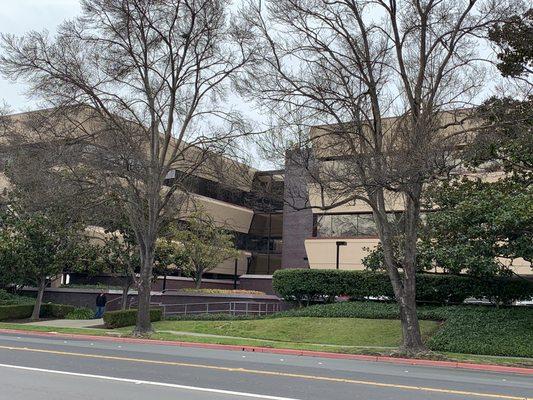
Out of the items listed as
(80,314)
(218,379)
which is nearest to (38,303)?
(80,314)

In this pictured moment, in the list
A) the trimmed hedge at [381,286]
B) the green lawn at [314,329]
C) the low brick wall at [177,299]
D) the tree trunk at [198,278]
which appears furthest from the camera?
the tree trunk at [198,278]

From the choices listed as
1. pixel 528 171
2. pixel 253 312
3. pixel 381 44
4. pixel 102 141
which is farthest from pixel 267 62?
pixel 253 312

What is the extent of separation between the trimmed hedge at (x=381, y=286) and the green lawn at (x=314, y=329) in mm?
2541

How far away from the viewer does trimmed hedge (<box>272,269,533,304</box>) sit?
24.0 metres

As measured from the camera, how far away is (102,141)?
23516 millimetres

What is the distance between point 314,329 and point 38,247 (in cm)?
1482

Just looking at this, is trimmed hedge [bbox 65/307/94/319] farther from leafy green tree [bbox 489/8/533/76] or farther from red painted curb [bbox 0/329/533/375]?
leafy green tree [bbox 489/8/533/76]

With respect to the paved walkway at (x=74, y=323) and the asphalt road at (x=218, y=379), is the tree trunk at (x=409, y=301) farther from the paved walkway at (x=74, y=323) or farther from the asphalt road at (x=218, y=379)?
the paved walkway at (x=74, y=323)

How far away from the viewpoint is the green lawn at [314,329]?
22266mm

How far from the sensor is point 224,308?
33.3 m

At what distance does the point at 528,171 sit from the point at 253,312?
52.0ft

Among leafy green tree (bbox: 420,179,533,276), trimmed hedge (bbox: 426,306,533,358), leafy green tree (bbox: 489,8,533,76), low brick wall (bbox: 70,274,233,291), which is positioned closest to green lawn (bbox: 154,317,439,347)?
trimmed hedge (bbox: 426,306,533,358)

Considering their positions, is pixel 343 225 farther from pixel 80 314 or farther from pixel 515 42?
pixel 515 42

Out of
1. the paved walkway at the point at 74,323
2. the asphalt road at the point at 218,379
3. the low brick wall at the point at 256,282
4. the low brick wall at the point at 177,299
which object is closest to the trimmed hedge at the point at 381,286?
the low brick wall at the point at 177,299
